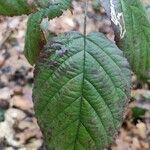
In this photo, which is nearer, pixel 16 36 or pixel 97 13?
pixel 16 36

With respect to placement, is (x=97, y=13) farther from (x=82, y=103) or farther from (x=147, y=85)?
(x=82, y=103)

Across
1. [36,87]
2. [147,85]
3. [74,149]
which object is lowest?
[147,85]

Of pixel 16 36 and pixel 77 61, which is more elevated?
pixel 77 61

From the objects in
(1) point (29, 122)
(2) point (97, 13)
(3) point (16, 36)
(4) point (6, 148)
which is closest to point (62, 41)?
(4) point (6, 148)

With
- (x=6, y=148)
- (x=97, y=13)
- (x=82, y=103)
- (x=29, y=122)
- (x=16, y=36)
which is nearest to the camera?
(x=82, y=103)

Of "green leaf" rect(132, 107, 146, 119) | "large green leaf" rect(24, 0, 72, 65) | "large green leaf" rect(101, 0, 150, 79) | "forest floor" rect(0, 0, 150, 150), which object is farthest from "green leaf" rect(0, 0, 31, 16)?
"green leaf" rect(132, 107, 146, 119)

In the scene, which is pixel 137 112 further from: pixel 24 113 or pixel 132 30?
pixel 132 30
